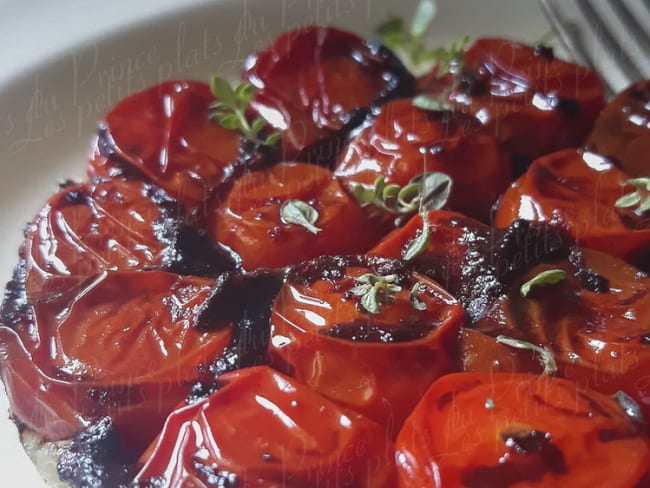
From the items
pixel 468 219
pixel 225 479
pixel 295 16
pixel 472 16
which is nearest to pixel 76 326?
pixel 225 479

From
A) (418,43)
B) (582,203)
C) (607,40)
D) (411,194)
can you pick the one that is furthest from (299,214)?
(607,40)

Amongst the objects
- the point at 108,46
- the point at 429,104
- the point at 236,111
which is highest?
the point at 108,46

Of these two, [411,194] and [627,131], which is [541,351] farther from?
[627,131]

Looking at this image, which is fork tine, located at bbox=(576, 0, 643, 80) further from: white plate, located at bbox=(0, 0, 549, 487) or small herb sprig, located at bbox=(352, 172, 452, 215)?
small herb sprig, located at bbox=(352, 172, 452, 215)

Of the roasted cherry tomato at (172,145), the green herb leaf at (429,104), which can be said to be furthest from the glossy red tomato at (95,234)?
the green herb leaf at (429,104)

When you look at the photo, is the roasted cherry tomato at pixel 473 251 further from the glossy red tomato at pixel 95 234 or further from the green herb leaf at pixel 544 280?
the glossy red tomato at pixel 95 234

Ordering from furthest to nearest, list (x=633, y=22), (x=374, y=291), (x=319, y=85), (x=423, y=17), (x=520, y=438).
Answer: (x=423, y=17)
(x=633, y=22)
(x=319, y=85)
(x=374, y=291)
(x=520, y=438)
